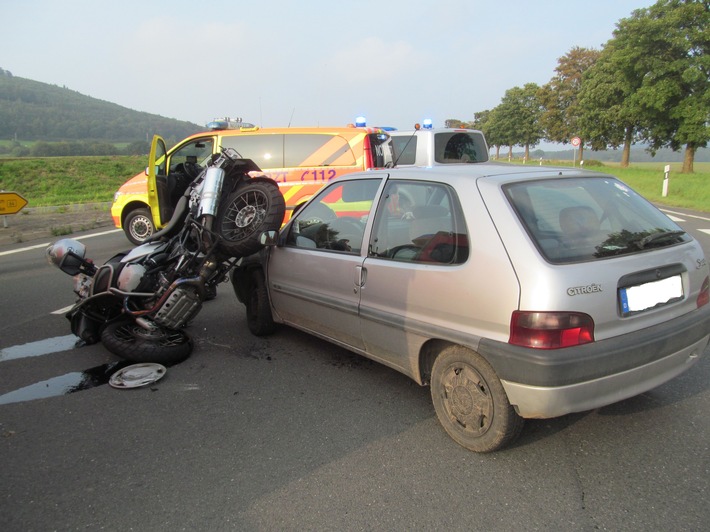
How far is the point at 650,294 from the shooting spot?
2.70m

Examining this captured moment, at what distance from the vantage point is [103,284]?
437 centimetres

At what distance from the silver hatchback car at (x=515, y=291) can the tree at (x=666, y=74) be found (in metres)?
34.7

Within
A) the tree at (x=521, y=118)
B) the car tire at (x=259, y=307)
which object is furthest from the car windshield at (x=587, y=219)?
the tree at (x=521, y=118)

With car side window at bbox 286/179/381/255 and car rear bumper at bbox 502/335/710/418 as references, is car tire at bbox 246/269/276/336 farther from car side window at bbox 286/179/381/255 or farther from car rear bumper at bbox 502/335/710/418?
car rear bumper at bbox 502/335/710/418

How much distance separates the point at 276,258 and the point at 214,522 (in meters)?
2.44

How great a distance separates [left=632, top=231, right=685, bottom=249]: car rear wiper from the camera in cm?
284

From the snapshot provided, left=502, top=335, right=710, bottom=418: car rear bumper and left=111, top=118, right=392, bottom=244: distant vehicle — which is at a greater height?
left=111, top=118, right=392, bottom=244: distant vehicle

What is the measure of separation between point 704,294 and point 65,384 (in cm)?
439

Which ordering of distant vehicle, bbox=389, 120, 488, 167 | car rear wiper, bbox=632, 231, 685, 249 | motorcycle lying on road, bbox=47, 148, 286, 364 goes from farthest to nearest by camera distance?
distant vehicle, bbox=389, 120, 488, 167, motorcycle lying on road, bbox=47, 148, 286, 364, car rear wiper, bbox=632, 231, 685, 249

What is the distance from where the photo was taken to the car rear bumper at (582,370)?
2412mm

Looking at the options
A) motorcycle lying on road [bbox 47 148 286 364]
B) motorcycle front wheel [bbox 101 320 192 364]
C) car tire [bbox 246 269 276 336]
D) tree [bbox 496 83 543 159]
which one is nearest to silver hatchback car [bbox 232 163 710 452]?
car tire [bbox 246 269 276 336]

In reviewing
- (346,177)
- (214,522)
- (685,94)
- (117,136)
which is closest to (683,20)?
(685,94)

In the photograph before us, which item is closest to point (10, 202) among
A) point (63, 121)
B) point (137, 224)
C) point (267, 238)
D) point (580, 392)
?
point (137, 224)

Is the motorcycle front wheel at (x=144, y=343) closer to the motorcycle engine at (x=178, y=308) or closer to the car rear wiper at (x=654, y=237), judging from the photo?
the motorcycle engine at (x=178, y=308)
